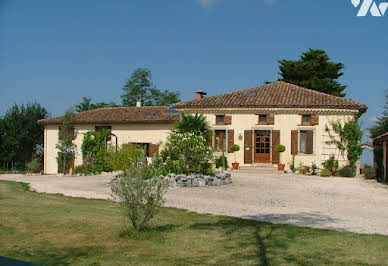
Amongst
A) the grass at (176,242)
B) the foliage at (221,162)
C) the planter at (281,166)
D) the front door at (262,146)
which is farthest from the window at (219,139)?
the grass at (176,242)

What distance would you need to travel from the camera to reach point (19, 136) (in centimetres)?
3134

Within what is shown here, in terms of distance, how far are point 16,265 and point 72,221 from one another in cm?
470

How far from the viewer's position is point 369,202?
10289 millimetres

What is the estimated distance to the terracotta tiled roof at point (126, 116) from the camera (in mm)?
24969

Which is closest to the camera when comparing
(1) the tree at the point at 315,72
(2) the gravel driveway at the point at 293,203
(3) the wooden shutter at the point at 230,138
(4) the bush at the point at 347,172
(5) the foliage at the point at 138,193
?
(5) the foliage at the point at 138,193

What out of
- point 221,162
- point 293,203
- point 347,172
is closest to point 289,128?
point 347,172

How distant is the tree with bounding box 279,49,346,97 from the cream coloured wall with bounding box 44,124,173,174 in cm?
1725

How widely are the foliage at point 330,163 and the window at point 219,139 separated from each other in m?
5.70

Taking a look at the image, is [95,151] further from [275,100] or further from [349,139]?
[349,139]

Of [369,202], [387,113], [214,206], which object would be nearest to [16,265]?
[214,206]

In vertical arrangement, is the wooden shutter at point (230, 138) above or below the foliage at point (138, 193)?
above

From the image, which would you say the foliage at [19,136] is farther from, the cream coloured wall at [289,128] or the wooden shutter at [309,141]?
the wooden shutter at [309,141]

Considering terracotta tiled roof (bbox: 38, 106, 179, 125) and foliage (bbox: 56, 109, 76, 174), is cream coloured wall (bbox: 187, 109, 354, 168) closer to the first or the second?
terracotta tiled roof (bbox: 38, 106, 179, 125)

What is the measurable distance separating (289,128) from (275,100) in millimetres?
1877
